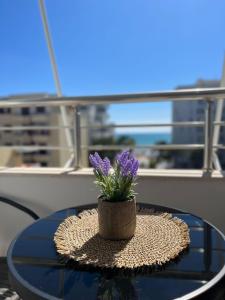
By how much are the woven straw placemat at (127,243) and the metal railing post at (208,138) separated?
647 mm

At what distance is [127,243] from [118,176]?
0.69ft

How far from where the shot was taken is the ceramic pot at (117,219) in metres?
0.93

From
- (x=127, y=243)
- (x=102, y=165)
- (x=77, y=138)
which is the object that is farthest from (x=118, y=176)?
(x=77, y=138)

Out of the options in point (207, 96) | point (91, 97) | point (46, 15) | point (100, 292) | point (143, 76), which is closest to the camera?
point (100, 292)

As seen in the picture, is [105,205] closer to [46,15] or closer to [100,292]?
[100,292]

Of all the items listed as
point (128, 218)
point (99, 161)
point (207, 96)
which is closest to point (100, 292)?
point (128, 218)

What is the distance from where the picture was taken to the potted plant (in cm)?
93

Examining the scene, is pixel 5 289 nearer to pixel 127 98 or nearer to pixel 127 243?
pixel 127 243

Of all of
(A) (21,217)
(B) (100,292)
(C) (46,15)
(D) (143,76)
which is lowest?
(A) (21,217)

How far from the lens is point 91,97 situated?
174 centimetres

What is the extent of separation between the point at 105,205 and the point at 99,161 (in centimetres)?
14

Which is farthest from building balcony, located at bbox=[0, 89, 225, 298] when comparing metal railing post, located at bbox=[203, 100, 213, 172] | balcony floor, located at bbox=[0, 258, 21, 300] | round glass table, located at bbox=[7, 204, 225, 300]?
round glass table, located at bbox=[7, 204, 225, 300]

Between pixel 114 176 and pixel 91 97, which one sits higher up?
pixel 91 97

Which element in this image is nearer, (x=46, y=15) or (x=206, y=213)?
(x=206, y=213)
